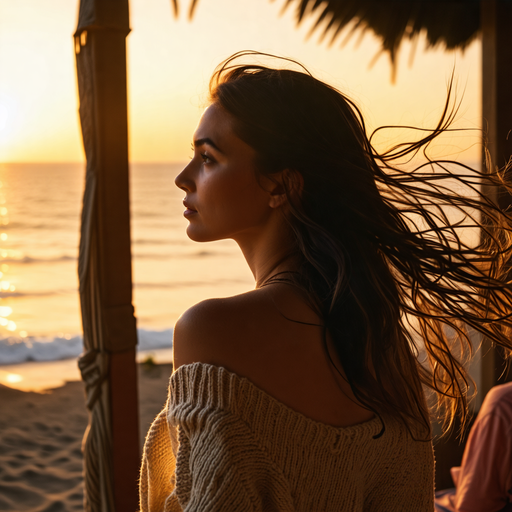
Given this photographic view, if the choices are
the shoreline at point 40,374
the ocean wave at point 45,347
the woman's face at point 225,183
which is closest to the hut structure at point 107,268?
the woman's face at point 225,183

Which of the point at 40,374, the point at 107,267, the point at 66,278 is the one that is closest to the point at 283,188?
the point at 107,267

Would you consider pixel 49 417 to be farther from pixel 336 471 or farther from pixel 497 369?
pixel 336 471

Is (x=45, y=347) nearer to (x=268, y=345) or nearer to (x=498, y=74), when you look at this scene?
(x=498, y=74)

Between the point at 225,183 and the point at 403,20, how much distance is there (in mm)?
2735

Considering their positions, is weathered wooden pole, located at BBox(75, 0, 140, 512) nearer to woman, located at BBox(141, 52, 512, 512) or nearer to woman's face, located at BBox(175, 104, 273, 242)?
woman, located at BBox(141, 52, 512, 512)

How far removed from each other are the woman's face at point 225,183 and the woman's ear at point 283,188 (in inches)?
0.5

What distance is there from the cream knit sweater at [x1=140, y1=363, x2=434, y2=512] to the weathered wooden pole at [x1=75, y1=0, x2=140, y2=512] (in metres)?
0.96

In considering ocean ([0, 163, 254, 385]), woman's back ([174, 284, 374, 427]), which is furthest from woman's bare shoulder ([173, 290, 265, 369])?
ocean ([0, 163, 254, 385])

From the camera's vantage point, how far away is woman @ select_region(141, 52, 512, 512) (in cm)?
81

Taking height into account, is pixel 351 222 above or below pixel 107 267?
above

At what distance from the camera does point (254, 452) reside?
0.79 meters

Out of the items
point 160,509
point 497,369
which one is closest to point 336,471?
point 160,509

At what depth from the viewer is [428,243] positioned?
3.82ft

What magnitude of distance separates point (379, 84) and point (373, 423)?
7.52 feet
